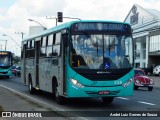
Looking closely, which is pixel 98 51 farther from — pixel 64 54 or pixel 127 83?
pixel 127 83

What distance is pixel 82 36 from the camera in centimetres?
1520

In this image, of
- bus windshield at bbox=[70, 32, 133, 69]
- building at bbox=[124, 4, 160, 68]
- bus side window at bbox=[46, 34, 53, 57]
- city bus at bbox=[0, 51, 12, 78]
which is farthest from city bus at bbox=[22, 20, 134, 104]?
building at bbox=[124, 4, 160, 68]

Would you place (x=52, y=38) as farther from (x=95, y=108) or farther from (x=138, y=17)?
(x=138, y=17)

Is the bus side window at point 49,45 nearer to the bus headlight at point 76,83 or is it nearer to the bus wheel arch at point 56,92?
the bus wheel arch at point 56,92

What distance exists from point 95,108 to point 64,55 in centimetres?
222

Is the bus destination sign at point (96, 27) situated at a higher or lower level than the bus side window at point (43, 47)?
higher

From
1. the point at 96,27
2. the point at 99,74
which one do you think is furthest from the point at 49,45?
the point at 99,74

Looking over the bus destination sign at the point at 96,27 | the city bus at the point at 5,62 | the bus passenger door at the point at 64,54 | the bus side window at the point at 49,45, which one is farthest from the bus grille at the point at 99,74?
the city bus at the point at 5,62

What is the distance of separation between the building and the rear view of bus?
60944 mm

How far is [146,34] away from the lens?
266 ft

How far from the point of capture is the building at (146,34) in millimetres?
77812

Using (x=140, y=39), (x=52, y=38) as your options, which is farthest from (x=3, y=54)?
(x=140, y=39)

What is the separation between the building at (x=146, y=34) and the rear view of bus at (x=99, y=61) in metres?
60.9

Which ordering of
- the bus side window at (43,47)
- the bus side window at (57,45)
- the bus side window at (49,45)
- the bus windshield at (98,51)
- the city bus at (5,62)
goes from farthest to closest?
the city bus at (5,62), the bus side window at (43,47), the bus side window at (49,45), the bus side window at (57,45), the bus windshield at (98,51)
